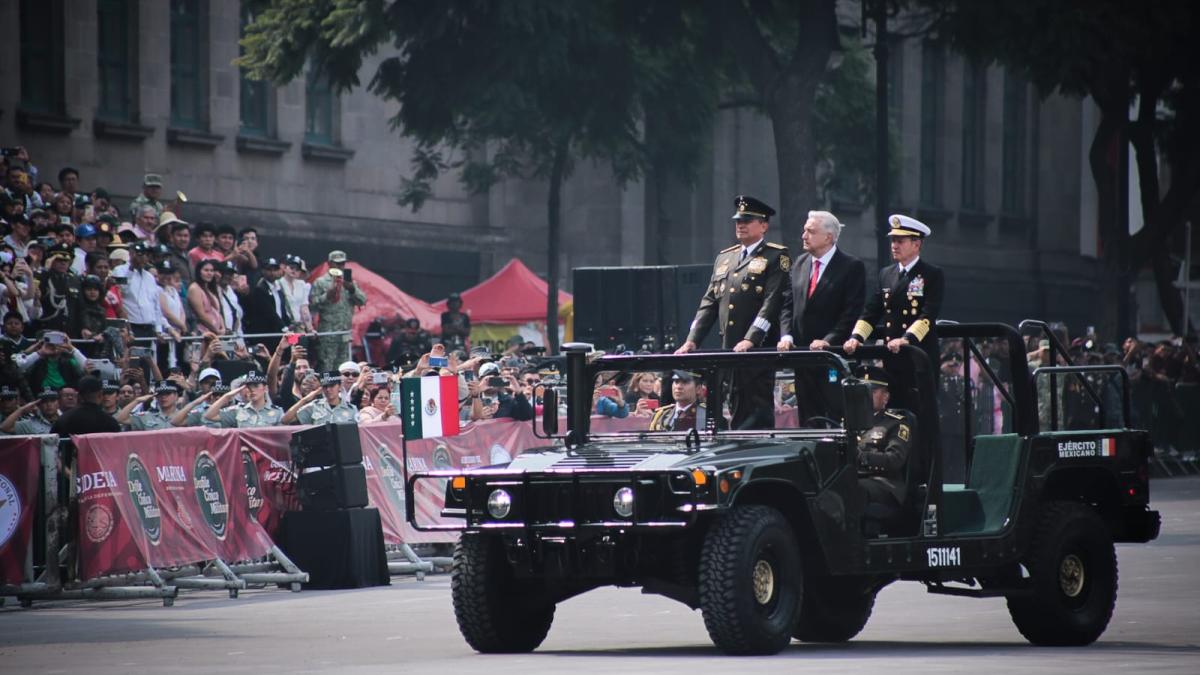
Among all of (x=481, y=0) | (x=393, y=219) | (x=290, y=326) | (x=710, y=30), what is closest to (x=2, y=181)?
(x=290, y=326)

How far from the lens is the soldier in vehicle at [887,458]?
14.5 meters

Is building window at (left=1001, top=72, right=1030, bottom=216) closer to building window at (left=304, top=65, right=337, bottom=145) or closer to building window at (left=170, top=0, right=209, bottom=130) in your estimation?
building window at (left=304, top=65, right=337, bottom=145)

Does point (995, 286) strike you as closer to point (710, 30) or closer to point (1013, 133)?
point (1013, 133)

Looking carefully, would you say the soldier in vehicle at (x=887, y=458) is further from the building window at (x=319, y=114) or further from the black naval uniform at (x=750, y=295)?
the building window at (x=319, y=114)

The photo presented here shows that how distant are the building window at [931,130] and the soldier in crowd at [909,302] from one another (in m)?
49.1

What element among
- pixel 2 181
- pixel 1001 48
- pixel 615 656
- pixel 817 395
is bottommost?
pixel 615 656

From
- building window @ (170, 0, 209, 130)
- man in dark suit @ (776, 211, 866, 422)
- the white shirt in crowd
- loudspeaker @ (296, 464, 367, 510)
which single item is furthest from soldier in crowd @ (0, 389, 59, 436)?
building window @ (170, 0, 209, 130)

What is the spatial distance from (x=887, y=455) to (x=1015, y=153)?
55.9 m

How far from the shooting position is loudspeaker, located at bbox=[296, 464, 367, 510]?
19.9 meters

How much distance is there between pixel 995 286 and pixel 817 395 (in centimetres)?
5265

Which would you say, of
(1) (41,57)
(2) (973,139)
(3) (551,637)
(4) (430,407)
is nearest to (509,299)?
(1) (41,57)

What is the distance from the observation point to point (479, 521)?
13.9 metres

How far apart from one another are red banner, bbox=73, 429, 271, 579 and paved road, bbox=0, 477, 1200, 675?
1.25ft

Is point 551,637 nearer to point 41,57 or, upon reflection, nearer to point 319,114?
point 41,57
